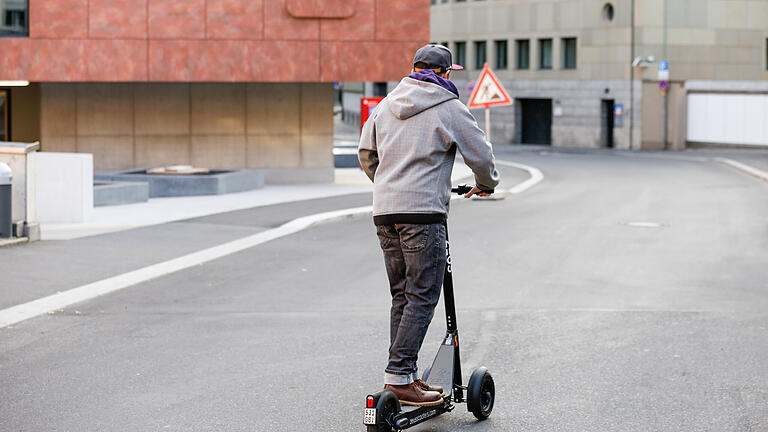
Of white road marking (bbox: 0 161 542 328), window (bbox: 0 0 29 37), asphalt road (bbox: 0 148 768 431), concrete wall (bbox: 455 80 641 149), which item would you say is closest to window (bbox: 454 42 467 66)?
concrete wall (bbox: 455 80 641 149)

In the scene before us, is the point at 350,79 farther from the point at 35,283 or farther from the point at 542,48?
the point at 542,48

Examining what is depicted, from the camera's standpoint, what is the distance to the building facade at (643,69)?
48.8 meters

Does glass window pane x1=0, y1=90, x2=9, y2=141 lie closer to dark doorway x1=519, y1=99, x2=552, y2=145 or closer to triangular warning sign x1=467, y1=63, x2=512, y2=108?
triangular warning sign x1=467, y1=63, x2=512, y2=108

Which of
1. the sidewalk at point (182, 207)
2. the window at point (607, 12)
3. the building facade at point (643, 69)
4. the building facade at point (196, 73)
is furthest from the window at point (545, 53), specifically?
the building facade at point (196, 73)

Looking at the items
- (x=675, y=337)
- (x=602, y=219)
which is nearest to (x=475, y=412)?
(x=675, y=337)

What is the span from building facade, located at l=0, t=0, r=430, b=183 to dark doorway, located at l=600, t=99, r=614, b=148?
87.6ft

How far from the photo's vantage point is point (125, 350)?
8180 mm

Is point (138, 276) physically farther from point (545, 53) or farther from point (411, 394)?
point (545, 53)

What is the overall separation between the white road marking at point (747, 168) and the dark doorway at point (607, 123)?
38.7ft

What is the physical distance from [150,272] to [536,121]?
45.3 m

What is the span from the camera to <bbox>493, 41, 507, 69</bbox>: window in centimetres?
5747

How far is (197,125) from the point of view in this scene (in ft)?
86.1

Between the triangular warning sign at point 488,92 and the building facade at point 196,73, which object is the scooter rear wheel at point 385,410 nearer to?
the triangular warning sign at point 488,92

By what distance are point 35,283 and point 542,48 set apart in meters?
46.0
